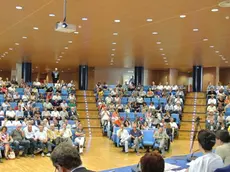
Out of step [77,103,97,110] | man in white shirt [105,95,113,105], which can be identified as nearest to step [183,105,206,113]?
man in white shirt [105,95,113,105]

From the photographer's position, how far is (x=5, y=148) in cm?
818

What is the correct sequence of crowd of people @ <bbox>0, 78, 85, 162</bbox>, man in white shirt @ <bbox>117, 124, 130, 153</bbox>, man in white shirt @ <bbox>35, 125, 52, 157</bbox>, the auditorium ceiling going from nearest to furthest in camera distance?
the auditorium ceiling < crowd of people @ <bbox>0, 78, 85, 162</bbox> < man in white shirt @ <bbox>35, 125, 52, 157</bbox> < man in white shirt @ <bbox>117, 124, 130, 153</bbox>

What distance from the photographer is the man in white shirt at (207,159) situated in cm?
256

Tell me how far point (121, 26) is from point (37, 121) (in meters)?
4.63

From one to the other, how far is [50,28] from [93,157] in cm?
404

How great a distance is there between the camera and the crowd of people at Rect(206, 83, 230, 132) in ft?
40.9

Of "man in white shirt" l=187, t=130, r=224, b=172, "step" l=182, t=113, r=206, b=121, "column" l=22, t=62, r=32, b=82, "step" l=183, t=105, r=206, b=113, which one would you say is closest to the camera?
"man in white shirt" l=187, t=130, r=224, b=172

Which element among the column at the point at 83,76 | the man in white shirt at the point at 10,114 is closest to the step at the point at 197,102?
the column at the point at 83,76

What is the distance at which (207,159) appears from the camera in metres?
2.57

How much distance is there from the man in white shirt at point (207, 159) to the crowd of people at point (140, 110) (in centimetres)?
683

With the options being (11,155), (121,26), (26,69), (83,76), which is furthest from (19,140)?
(83,76)

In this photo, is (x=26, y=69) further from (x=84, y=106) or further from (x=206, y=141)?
(x=206, y=141)

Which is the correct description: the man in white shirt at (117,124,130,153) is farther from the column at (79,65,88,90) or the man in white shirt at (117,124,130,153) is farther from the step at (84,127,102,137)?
the column at (79,65,88,90)

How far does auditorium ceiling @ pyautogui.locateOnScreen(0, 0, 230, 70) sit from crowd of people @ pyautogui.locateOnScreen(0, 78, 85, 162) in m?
2.30
